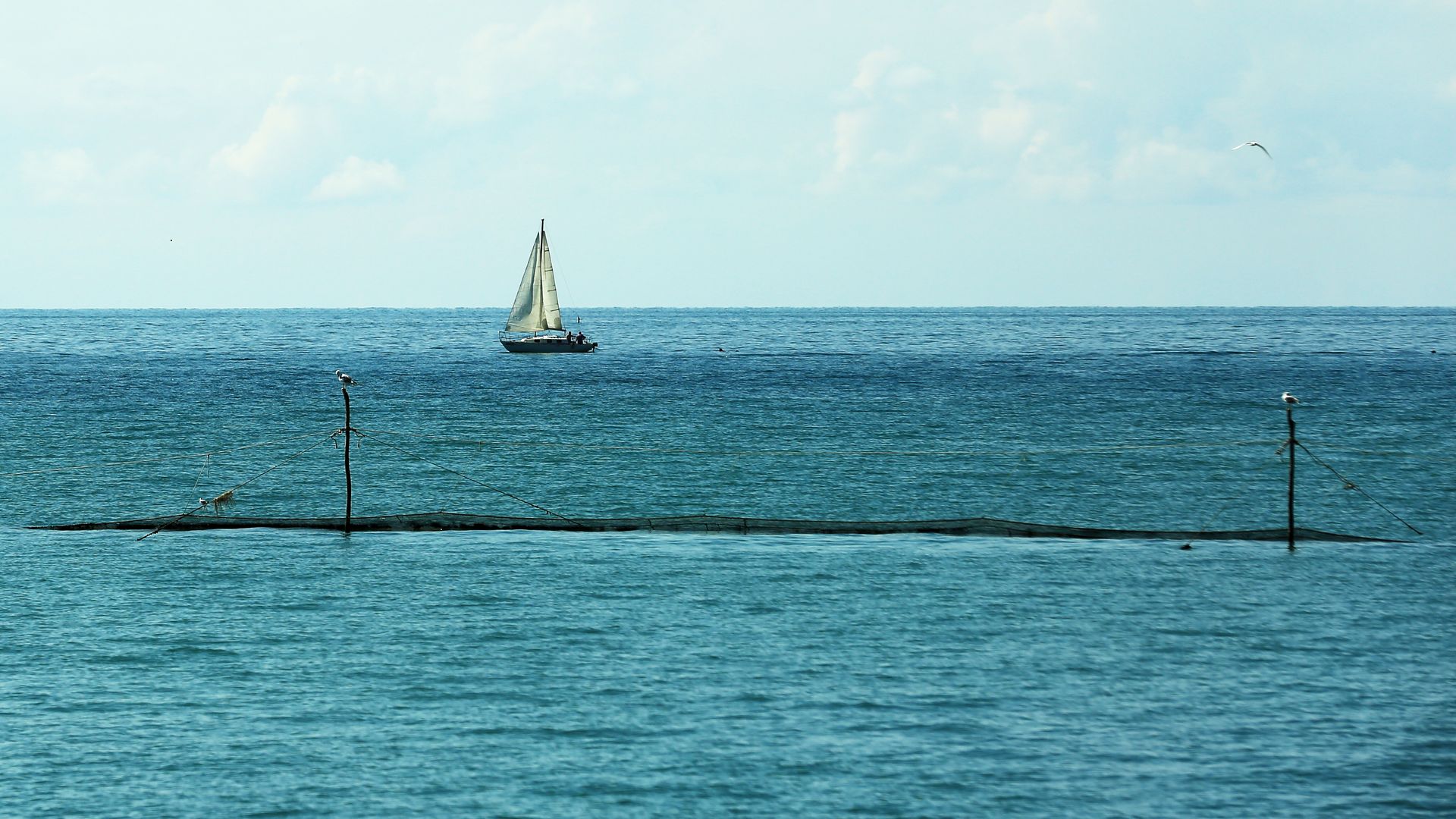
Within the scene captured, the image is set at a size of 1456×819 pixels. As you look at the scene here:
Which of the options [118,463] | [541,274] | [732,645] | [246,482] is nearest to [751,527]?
[732,645]

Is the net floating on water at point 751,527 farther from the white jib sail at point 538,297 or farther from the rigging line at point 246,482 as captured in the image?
the white jib sail at point 538,297

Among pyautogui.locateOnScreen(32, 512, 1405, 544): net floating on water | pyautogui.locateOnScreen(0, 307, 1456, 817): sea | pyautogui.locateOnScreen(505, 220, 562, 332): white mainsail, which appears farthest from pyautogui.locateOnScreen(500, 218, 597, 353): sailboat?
pyautogui.locateOnScreen(32, 512, 1405, 544): net floating on water

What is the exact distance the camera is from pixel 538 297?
17338cm

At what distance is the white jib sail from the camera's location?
166 metres

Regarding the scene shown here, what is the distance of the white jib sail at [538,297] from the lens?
166 metres

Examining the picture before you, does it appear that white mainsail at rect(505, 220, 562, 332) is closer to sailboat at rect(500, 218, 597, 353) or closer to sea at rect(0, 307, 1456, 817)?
sailboat at rect(500, 218, 597, 353)

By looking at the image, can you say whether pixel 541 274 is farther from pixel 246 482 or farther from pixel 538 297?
pixel 246 482

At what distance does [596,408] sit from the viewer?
118500 mm

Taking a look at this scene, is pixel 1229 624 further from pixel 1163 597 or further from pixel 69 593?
pixel 69 593

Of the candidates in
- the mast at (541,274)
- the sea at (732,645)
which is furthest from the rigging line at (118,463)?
the mast at (541,274)

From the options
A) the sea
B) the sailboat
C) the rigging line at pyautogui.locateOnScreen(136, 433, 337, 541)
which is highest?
the sailboat

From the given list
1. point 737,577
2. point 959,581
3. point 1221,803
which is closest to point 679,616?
point 737,577

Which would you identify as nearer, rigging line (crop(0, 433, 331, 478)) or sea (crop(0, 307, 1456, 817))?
sea (crop(0, 307, 1456, 817))

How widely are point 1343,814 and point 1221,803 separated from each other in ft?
6.78
